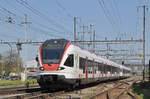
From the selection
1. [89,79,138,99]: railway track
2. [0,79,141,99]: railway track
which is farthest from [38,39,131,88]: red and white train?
[89,79,138,99]: railway track

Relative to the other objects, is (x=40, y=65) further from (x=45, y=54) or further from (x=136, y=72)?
(x=136, y=72)

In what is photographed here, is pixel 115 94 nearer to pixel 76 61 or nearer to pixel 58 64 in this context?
pixel 76 61

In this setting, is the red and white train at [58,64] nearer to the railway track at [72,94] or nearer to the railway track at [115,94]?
the railway track at [72,94]

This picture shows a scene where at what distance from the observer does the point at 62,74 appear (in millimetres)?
18766

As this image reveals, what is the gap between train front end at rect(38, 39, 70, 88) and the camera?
18656 mm

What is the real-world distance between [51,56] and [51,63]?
577 millimetres

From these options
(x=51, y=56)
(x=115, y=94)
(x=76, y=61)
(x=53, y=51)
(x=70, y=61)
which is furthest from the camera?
(x=76, y=61)

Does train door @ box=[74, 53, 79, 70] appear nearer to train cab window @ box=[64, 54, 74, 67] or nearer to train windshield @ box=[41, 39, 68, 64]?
train cab window @ box=[64, 54, 74, 67]

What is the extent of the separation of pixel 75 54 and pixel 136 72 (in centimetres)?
14071

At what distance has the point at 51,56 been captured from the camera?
19266 mm

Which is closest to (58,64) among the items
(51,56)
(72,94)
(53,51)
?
(51,56)

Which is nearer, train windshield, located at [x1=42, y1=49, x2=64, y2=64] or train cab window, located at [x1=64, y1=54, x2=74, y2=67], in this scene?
train windshield, located at [x1=42, y1=49, x2=64, y2=64]

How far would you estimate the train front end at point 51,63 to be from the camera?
18.7 m

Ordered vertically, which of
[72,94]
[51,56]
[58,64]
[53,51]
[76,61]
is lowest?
[72,94]
